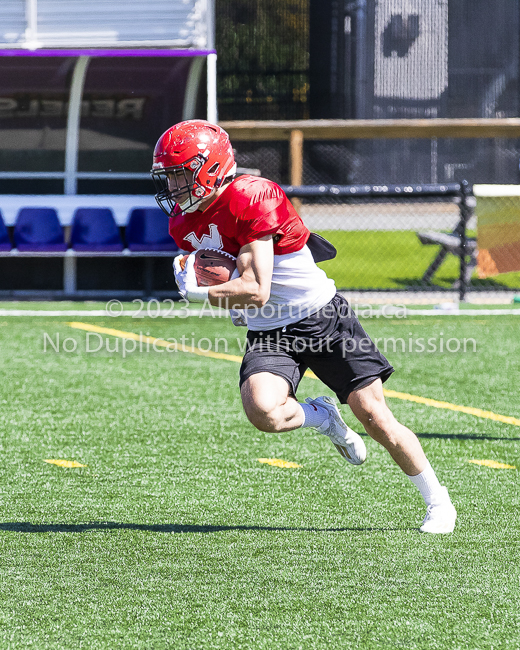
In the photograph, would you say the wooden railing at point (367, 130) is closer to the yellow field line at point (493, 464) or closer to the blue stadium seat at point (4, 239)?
the blue stadium seat at point (4, 239)

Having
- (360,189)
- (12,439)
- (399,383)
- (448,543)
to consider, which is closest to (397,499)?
(448,543)

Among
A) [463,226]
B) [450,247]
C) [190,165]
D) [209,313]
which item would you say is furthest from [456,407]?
A: [450,247]

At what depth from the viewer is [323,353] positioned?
13.7ft

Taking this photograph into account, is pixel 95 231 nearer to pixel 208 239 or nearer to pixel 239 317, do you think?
pixel 239 317

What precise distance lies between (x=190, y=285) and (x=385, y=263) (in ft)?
38.6

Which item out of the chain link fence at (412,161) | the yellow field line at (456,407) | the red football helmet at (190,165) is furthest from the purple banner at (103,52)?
the chain link fence at (412,161)

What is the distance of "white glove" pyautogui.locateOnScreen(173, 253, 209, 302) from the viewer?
12.6ft

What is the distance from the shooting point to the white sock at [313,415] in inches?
168

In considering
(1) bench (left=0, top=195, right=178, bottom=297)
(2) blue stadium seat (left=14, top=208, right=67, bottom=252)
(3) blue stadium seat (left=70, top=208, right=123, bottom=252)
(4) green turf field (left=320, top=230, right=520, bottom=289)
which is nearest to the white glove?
(1) bench (left=0, top=195, right=178, bottom=297)

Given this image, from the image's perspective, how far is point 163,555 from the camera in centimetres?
378

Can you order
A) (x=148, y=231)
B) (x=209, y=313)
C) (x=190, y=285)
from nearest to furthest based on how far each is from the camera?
(x=190, y=285) < (x=209, y=313) < (x=148, y=231)

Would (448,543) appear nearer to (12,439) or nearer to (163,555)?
(163,555)

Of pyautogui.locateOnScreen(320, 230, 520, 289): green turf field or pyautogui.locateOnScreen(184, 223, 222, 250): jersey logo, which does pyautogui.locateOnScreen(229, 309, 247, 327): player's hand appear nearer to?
pyautogui.locateOnScreen(184, 223, 222, 250): jersey logo

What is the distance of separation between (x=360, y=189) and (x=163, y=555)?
8.72 meters
